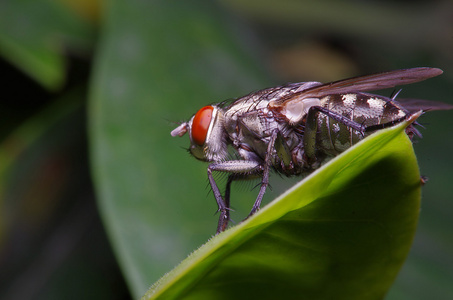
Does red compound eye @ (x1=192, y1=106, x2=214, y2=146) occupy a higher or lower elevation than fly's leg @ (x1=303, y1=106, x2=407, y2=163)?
lower

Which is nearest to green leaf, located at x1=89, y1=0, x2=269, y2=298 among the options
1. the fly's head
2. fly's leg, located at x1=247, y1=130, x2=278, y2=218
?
the fly's head

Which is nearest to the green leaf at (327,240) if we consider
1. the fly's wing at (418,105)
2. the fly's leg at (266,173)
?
the fly's leg at (266,173)

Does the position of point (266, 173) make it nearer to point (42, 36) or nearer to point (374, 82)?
point (374, 82)

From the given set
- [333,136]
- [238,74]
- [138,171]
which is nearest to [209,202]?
[138,171]

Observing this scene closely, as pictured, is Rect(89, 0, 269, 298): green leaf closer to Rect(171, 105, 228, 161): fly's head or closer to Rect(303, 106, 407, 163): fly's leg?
Rect(171, 105, 228, 161): fly's head

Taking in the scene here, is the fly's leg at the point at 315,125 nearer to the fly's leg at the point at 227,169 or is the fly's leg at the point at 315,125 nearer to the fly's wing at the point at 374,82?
the fly's wing at the point at 374,82

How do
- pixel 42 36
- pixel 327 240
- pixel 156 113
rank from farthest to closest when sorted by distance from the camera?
1. pixel 42 36
2. pixel 156 113
3. pixel 327 240

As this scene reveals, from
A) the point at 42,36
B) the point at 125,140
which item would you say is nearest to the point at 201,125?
the point at 125,140
